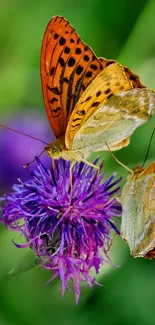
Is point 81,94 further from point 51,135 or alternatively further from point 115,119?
point 51,135

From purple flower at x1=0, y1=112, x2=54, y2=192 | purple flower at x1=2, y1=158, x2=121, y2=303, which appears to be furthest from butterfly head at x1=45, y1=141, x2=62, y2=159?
purple flower at x1=0, y1=112, x2=54, y2=192

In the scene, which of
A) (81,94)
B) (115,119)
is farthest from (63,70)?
(115,119)

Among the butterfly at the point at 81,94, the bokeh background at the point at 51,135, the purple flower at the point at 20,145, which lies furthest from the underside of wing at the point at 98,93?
the purple flower at the point at 20,145

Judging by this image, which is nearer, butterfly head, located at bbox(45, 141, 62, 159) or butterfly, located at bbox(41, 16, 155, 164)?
butterfly, located at bbox(41, 16, 155, 164)

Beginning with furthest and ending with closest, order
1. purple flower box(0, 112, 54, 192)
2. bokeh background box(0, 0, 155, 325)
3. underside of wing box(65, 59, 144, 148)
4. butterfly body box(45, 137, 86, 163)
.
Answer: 1. purple flower box(0, 112, 54, 192)
2. bokeh background box(0, 0, 155, 325)
3. butterfly body box(45, 137, 86, 163)
4. underside of wing box(65, 59, 144, 148)

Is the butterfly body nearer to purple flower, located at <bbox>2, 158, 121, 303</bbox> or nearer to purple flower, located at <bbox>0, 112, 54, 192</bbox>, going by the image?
purple flower, located at <bbox>2, 158, 121, 303</bbox>

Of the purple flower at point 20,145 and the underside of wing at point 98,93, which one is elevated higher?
the purple flower at point 20,145

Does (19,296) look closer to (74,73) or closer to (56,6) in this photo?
(74,73)

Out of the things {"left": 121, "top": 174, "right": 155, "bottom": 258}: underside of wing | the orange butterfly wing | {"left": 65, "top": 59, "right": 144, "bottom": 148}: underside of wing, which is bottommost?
{"left": 121, "top": 174, "right": 155, "bottom": 258}: underside of wing

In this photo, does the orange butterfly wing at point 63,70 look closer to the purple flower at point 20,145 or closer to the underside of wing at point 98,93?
the underside of wing at point 98,93
